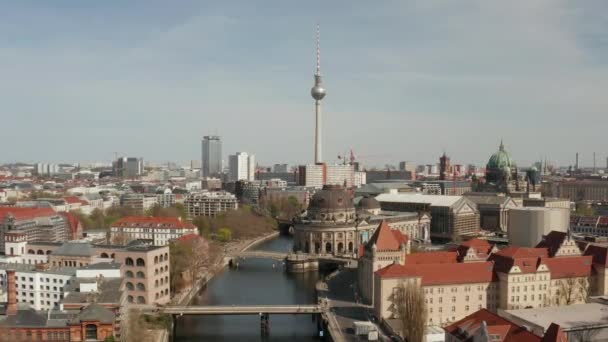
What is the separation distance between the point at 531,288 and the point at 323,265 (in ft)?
86.7

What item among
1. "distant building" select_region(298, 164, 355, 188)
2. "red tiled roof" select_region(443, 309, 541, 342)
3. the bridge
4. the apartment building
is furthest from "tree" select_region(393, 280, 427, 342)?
"distant building" select_region(298, 164, 355, 188)

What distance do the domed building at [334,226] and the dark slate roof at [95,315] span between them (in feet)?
122

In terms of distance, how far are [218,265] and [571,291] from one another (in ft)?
105

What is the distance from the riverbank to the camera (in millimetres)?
45903

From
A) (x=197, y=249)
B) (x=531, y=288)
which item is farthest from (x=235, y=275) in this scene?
(x=531, y=288)

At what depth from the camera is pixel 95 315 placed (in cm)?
3056

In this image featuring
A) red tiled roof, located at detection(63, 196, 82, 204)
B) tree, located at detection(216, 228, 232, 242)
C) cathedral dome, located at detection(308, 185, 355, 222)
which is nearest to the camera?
cathedral dome, located at detection(308, 185, 355, 222)

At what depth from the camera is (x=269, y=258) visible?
2539 inches

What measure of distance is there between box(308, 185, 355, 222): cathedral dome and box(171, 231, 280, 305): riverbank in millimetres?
9369

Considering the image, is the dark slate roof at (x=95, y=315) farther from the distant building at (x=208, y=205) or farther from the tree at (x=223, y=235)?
the distant building at (x=208, y=205)

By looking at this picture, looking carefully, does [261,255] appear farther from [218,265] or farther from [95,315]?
[95,315]

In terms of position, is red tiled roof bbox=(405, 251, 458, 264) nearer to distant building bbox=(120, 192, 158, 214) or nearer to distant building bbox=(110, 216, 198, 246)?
distant building bbox=(110, 216, 198, 246)

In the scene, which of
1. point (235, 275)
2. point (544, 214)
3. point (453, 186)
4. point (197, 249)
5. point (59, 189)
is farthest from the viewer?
point (453, 186)

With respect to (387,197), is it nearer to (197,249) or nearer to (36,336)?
(197,249)
